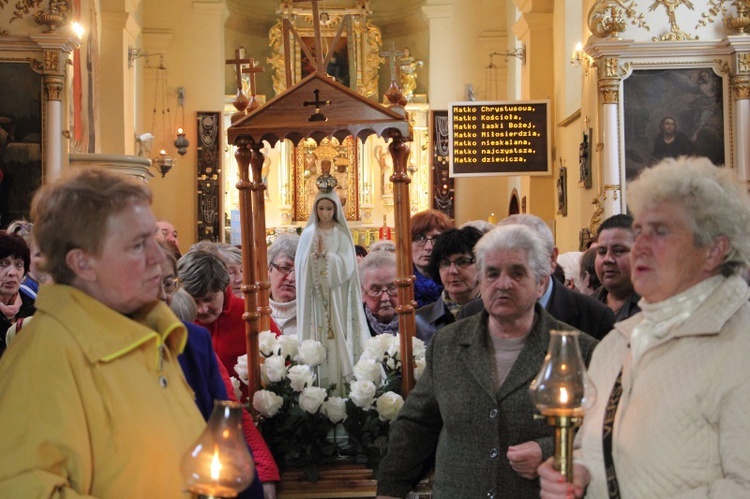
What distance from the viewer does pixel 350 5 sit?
24141 mm

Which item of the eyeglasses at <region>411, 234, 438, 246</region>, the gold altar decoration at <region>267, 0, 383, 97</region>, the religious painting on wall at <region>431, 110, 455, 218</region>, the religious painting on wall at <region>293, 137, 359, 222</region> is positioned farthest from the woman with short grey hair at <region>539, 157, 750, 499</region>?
the religious painting on wall at <region>293, 137, 359, 222</region>

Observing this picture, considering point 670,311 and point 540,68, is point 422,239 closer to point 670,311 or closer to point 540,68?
point 670,311

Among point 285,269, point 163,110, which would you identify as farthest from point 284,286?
point 163,110

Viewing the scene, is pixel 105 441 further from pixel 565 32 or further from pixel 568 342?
pixel 565 32

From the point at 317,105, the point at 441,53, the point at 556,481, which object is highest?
the point at 441,53

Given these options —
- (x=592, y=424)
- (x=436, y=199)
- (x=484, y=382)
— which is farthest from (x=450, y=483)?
(x=436, y=199)

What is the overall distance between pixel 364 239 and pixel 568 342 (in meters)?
20.0

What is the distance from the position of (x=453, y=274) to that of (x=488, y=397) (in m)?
2.02

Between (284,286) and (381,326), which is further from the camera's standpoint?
(284,286)

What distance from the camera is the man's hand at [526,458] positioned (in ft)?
11.8

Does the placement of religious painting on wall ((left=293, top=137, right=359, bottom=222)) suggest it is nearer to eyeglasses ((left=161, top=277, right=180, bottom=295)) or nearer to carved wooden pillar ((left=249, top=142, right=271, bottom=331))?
carved wooden pillar ((left=249, top=142, right=271, bottom=331))

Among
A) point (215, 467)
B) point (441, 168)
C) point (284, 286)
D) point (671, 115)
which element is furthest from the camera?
point (441, 168)

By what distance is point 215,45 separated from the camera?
21.5m

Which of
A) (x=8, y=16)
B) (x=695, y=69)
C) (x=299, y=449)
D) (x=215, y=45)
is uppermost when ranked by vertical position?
(x=215, y=45)
